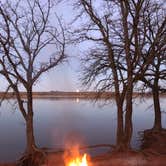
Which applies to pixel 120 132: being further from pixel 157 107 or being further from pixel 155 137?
pixel 157 107

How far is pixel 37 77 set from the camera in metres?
12.9

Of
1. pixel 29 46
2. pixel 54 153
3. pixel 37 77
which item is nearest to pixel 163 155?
pixel 54 153

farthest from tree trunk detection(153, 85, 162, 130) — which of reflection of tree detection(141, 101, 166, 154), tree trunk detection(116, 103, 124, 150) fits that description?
tree trunk detection(116, 103, 124, 150)

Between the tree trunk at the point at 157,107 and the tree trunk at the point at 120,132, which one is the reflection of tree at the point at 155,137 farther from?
the tree trunk at the point at 120,132

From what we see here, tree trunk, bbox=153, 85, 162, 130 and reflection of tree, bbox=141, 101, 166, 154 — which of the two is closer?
reflection of tree, bbox=141, 101, 166, 154

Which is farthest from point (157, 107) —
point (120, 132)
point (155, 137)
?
point (120, 132)

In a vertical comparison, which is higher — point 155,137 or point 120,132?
point 120,132

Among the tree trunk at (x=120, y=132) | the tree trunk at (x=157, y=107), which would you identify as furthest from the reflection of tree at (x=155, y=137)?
the tree trunk at (x=120, y=132)

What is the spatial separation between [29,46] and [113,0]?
11.9 ft

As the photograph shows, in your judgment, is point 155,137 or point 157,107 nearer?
point 155,137

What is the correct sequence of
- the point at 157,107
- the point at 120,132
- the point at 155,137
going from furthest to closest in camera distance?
1. the point at 157,107
2. the point at 155,137
3. the point at 120,132

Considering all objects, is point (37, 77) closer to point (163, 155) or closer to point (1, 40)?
point (1, 40)

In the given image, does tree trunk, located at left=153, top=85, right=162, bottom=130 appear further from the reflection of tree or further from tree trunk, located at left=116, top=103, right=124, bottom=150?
tree trunk, located at left=116, top=103, right=124, bottom=150

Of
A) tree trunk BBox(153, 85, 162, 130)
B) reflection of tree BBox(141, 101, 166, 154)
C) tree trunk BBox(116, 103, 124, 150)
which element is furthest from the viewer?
tree trunk BBox(153, 85, 162, 130)
